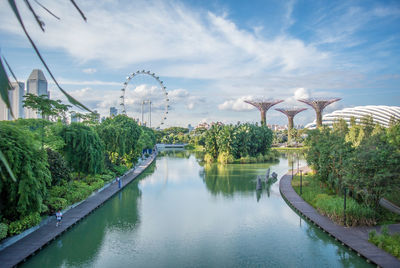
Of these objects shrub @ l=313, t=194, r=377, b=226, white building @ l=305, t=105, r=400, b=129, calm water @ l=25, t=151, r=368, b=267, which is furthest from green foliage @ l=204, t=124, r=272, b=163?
white building @ l=305, t=105, r=400, b=129

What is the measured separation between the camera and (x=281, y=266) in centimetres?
1228

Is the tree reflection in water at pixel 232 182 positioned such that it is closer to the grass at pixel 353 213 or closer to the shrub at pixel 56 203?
the grass at pixel 353 213

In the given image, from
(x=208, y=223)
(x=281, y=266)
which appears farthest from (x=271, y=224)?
(x=281, y=266)

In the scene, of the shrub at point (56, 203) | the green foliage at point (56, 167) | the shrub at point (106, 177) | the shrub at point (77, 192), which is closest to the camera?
the shrub at point (56, 203)

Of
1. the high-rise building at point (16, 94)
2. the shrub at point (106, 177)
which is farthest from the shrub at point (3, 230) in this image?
the shrub at point (106, 177)

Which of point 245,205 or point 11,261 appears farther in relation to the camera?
point 245,205

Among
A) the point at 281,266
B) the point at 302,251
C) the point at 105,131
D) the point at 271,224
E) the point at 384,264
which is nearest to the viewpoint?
the point at 384,264

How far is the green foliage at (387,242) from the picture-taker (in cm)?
1202

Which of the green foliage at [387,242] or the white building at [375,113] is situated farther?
the white building at [375,113]

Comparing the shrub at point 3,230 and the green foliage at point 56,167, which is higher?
the green foliage at point 56,167

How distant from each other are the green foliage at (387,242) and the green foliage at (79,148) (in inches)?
671

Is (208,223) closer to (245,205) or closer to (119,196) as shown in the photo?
(245,205)

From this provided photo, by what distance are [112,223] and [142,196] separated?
7.29 meters

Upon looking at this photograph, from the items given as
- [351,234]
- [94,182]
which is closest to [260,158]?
[94,182]
